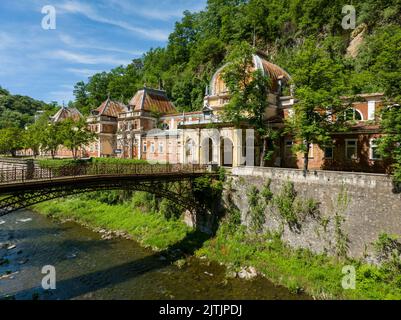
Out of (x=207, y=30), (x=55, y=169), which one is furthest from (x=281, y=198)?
(x=207, y=30)

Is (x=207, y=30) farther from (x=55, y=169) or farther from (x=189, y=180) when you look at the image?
(x=55, y=169)

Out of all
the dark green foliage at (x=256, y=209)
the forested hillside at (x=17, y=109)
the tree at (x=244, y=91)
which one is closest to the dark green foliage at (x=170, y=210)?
the dark green foliage at (x=256, y=209)

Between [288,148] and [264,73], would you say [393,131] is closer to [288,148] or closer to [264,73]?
[288,148]

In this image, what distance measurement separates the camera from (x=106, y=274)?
18578 millimetres

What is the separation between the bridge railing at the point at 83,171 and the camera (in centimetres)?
1536

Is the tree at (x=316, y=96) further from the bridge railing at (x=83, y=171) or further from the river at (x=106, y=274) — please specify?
the river at (x=106, y=274)

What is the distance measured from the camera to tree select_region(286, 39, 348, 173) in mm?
19297

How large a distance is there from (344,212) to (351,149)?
29.2 feet

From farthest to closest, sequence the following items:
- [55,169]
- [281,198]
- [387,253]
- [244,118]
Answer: [244,118] < [281,198] < [55,169] < [387,253]

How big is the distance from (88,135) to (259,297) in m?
37.1

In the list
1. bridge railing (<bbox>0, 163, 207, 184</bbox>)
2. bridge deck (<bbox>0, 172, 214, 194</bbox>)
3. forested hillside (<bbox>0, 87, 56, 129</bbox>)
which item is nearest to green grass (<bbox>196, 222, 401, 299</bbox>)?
bridge deck (<bbox>0, 172, 214, 194</bbox>)

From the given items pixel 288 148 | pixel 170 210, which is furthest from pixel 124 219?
pixel 288 148

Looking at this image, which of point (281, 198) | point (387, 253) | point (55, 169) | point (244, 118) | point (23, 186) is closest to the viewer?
point (23, 186)
